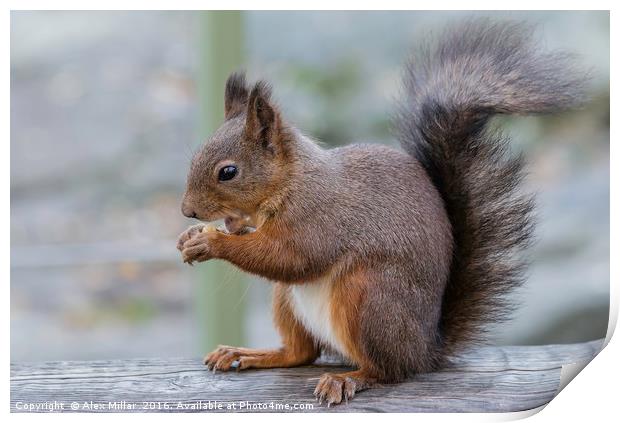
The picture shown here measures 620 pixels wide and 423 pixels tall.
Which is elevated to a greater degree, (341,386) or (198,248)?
(198,248)

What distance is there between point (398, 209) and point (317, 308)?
0.94 ft

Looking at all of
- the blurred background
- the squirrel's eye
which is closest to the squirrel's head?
the squirrel's eye

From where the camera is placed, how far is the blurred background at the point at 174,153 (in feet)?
7.09

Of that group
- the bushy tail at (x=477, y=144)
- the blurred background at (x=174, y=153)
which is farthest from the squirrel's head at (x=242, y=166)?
the bushy tail at (x=477, y=144)

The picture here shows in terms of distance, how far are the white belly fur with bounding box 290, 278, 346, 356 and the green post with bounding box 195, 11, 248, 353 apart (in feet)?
0.99

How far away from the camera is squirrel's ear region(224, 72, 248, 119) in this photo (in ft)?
6.72

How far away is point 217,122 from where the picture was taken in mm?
2602

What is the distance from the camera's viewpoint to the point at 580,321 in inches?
106

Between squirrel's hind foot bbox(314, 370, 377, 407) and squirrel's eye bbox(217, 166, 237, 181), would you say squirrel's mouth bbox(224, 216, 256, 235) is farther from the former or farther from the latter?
squirrel's hind foot bbox(314, 370, 377, 407)

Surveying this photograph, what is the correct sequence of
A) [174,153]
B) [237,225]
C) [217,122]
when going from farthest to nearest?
[174,153] < [217,122] < [237,225]

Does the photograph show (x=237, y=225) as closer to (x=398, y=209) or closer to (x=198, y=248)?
(x=198, y=248)

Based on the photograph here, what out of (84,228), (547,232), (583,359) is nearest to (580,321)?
(547,232)

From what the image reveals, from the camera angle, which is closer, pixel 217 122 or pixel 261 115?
pixel 261 115

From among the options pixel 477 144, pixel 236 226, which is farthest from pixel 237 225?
pixel 477 144
